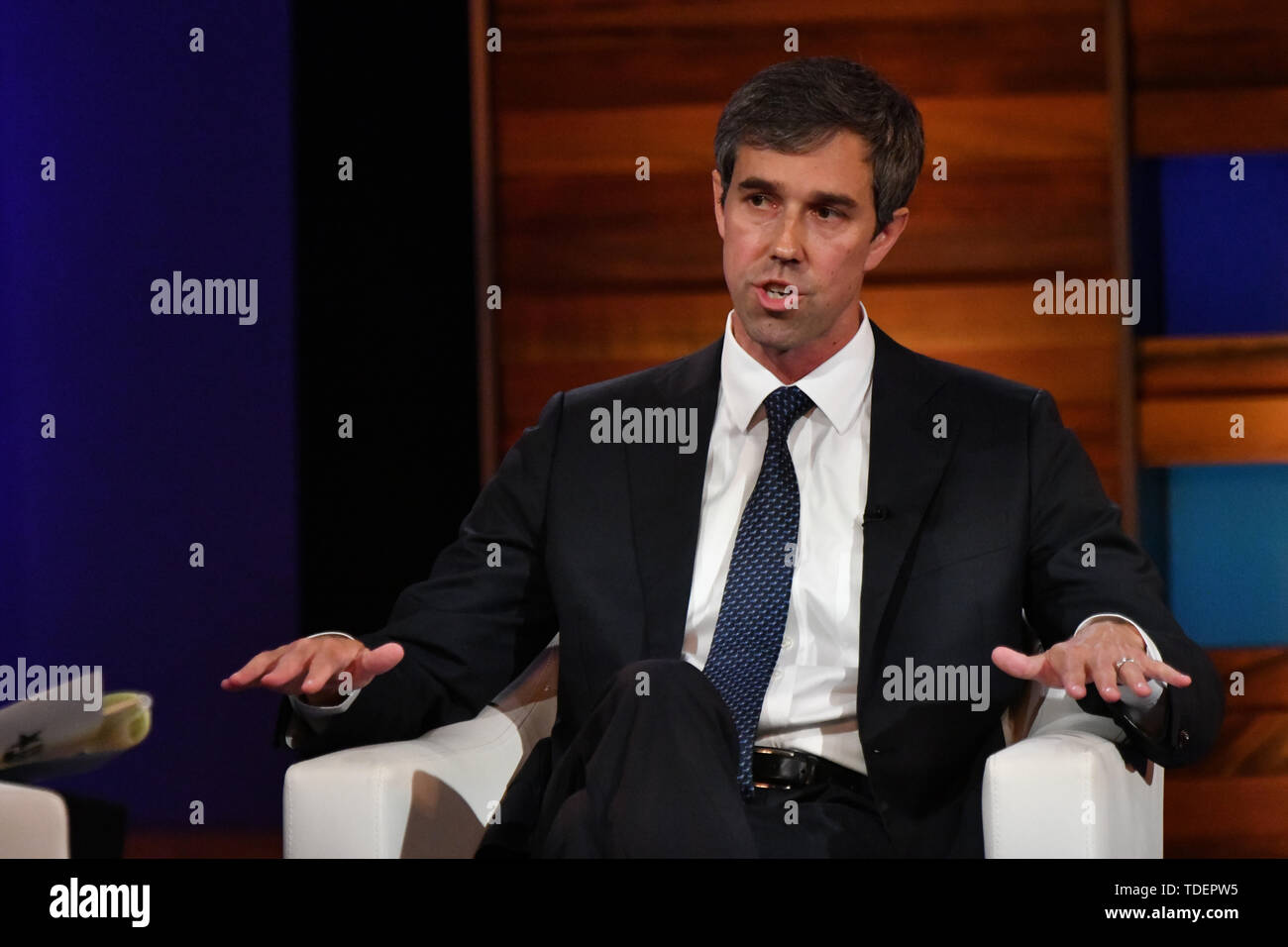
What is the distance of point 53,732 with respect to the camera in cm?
213

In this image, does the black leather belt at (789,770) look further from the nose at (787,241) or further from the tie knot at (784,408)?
the nose at (787,241)

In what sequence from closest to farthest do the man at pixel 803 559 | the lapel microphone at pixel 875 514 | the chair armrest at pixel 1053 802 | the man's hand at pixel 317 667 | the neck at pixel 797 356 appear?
the chair armrest at pixel 1053 802 < the man's hand at pixel 317 667 < the man at pixel 803 559 < the lapel microphone at pixel 875 514 < the neck at pixel 797 356

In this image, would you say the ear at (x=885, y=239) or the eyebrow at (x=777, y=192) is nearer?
the eyebrow at (x=777, y=192)

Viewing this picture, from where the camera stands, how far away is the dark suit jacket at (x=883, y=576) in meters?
1.85

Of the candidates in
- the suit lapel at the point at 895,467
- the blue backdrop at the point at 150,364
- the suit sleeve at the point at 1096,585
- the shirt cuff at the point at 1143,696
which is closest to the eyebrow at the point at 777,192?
the suit lapel at the point at 895,467

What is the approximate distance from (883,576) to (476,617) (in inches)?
22.7

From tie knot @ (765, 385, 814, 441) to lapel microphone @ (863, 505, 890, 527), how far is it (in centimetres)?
16

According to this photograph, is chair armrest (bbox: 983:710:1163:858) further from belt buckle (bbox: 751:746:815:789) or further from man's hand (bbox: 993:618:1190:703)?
belt buckle (bbox: 751:746:815:789)

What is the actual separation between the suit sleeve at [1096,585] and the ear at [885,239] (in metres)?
0.31

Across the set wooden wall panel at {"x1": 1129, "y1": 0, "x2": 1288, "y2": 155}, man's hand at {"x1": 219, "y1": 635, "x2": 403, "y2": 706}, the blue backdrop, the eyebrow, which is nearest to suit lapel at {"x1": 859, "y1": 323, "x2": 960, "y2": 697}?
the eyebrow

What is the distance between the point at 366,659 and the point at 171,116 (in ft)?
6.14

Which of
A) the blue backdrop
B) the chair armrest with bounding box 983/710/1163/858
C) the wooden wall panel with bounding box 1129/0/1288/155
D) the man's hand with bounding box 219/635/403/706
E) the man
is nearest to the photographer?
the chair armrest with bounding box 983/710/1163/858

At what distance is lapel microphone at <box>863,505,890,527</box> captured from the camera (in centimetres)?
194
